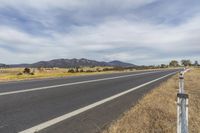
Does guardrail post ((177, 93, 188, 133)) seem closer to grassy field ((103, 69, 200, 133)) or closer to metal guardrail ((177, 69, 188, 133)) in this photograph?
metal guardrail ((177, 69, 188, 133))

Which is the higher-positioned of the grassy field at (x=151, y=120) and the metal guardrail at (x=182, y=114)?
the metal guardrail at (x=182, y=114)

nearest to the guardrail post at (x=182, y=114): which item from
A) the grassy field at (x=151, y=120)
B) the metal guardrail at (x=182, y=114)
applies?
the metal guardrail at (x=182, y=114)

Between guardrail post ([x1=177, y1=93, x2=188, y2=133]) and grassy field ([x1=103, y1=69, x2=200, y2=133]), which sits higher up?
guardrail post ([x1=177, y1=93, x2=188, y2=133])

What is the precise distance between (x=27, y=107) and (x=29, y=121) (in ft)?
6.00

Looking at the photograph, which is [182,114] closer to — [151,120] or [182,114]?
[182,114]

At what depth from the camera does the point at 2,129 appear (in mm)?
5691

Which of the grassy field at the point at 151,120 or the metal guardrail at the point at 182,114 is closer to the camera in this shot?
the metal guardrail at the point at 182,114

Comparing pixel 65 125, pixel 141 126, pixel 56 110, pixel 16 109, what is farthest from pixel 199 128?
pixel 16 109

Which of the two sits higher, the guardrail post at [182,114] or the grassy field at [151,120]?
the guardrail post at [182,114]

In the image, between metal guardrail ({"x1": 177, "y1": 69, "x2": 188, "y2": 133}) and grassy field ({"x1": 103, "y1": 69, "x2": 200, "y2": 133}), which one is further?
grassy field ({"x1": 103, "y1": 69, "x2": 200, "y2": 133})

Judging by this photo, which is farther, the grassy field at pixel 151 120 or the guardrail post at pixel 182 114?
the grassy field at pixel 151 120

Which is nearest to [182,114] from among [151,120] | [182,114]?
[182,114]

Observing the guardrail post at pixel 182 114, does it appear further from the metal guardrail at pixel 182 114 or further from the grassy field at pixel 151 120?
the grassy field at pixel 151 120

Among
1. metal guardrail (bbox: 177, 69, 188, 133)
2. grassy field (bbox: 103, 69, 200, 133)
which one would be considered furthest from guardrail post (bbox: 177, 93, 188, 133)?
grassy field (bbox: 103, 69, 200, 133)
